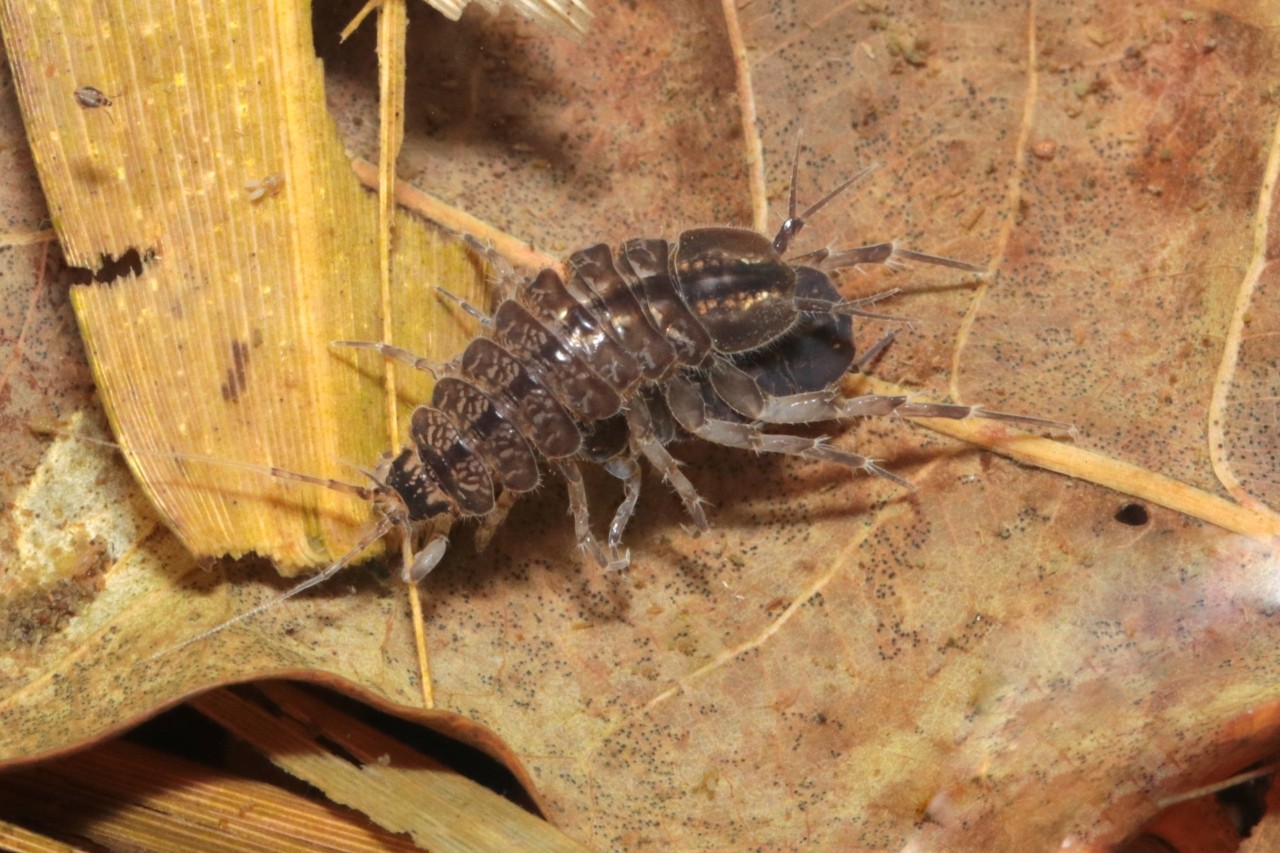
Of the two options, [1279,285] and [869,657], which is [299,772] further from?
[1279,285]

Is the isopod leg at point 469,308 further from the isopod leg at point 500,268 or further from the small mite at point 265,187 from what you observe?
the small mite at point 265,187

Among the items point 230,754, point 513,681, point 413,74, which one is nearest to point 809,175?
point 413,74

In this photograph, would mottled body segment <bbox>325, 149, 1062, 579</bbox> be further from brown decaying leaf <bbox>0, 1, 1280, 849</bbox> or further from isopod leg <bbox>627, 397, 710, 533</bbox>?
brown decaying leaf <bbox>0, 1, 1280, 849</bbox>

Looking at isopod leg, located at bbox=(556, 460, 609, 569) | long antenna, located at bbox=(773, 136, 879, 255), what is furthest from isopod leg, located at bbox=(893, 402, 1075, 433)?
isopod leg, located at bbox=(556, 460, 609, 569)

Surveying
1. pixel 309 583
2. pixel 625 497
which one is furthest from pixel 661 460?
pixel 309 583

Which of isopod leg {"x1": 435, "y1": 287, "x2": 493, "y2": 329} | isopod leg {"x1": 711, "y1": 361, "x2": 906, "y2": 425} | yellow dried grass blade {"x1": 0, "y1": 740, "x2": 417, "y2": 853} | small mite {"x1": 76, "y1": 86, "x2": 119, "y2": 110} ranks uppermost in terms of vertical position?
small mite {"x1": 76, "y1": 86, "x2": 119, "y2": 110}

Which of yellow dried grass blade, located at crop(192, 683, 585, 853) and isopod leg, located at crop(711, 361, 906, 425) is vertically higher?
isopod leg, located at crop(711, 361, 906, 425)

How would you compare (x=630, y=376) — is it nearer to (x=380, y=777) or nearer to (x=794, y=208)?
(x=794, y=208)
